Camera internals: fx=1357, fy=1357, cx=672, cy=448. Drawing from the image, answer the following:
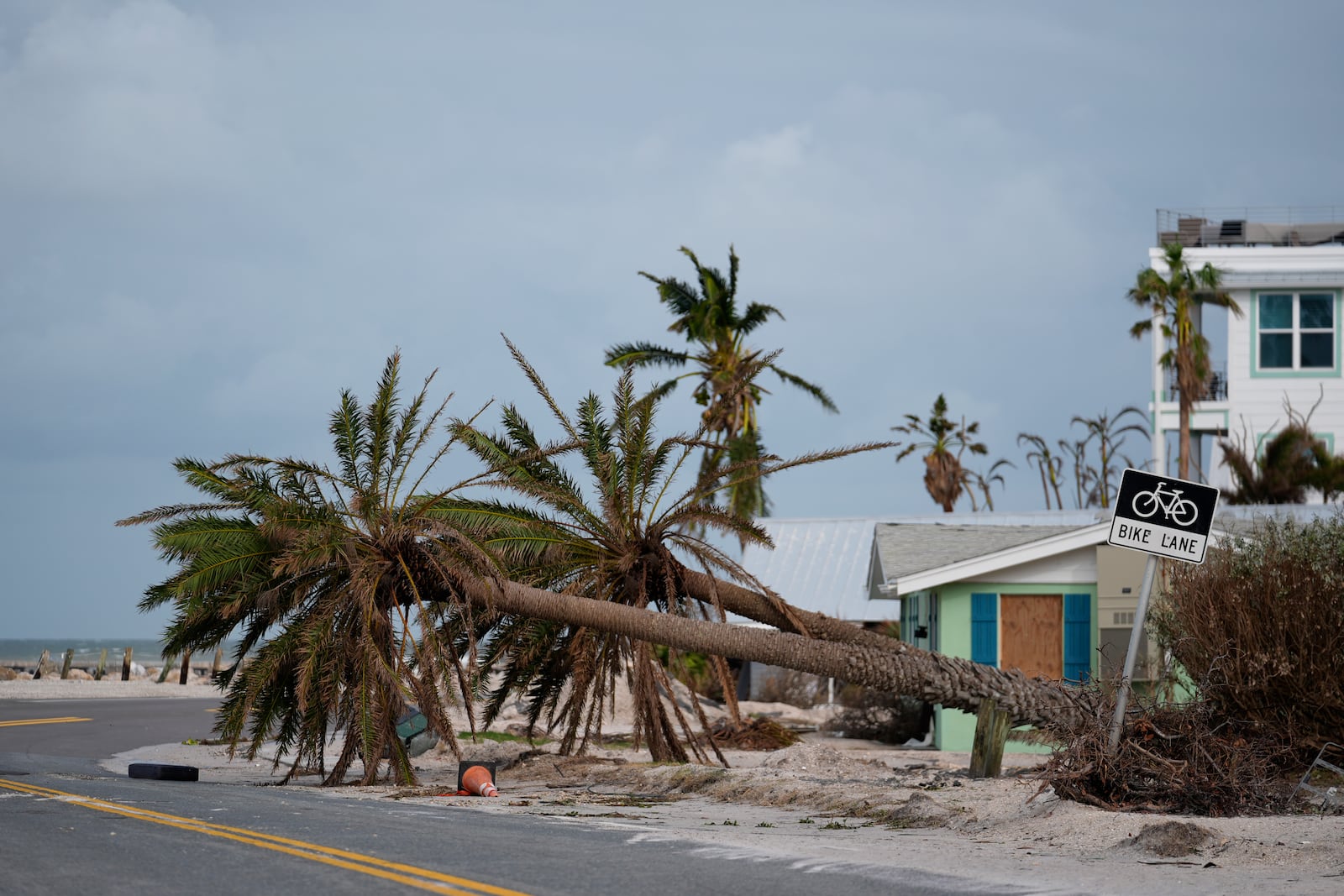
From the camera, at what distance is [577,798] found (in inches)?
511

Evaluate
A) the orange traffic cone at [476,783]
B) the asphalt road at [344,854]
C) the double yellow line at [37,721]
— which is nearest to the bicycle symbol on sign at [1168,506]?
the asphalt road at [344,854]

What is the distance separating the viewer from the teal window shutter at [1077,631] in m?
21.3

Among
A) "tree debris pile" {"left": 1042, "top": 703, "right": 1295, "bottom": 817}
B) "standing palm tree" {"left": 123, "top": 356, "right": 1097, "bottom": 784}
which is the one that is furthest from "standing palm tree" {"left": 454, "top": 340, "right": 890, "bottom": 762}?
"tree debris pile" {"left": 1042, "top": 703, "right": 1295, "bottom": 817}

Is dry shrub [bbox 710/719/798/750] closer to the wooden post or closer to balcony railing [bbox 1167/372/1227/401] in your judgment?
the wooden post

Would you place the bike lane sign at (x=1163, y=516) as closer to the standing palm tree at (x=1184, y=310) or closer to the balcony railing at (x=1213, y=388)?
the standing palm tree at (x=1184, y=310)

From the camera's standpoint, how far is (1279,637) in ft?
40.6

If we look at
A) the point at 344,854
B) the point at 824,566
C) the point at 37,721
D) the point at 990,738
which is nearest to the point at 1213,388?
the point at 824,566

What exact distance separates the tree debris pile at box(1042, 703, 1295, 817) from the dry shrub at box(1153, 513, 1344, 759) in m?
1.26

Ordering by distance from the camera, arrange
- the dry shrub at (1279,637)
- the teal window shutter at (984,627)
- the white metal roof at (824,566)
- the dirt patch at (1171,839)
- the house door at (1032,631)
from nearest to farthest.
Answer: the dirt patch at (1171,839) < the dry shrub at (1279,637) < the house door at (1032,631) < the teal window shutter at (984,627) < the white metal roof at (824,566)

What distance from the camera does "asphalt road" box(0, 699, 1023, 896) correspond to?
7199mm

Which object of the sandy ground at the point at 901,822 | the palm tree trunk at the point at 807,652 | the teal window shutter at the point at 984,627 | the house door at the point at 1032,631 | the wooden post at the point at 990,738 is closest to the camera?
the sandy ground at the point at 901,822

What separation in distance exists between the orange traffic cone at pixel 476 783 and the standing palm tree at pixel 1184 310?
28.3m

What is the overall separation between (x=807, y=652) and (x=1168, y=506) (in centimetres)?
522

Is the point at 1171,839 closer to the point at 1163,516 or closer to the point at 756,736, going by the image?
the point at 1163,516
